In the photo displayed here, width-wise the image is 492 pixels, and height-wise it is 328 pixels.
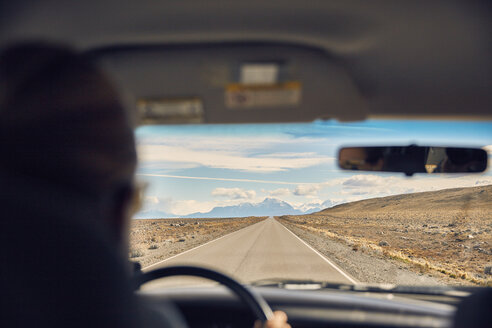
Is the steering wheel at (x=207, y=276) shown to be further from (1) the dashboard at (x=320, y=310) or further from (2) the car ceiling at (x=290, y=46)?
(2) the car ceiling at (x=290, y=46)

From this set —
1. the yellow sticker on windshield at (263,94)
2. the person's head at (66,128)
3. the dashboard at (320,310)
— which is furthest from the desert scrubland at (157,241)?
the yellow sticker on windshield at (263,94)

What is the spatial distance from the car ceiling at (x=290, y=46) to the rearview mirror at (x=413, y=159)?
592mm

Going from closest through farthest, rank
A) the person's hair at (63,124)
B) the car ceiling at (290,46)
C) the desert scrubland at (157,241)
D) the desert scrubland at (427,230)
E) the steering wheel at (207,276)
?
the person's hair at (63,124) < the car ceiling at (290,46) < the steering wheel at (207,276) < the desert scrubland at (157,241) < the desert scrubland at (427,230)

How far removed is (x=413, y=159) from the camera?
3.59m

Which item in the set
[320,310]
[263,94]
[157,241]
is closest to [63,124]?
[263,94]

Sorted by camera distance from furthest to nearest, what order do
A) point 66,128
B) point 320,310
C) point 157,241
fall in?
1. point 157,241
2. point 320,310
3. point 66,128

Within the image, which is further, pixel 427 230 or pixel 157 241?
pixel 427 230

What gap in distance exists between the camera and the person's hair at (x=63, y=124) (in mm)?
1130

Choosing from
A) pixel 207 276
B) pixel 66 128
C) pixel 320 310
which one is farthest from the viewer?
pixel 320 310

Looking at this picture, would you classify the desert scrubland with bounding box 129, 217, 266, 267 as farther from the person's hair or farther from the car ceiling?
the car ceiling

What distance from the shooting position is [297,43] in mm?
2545

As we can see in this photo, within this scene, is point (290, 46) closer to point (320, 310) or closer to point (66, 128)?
point (66, 128)

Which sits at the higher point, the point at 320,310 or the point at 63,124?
the point at 63,124

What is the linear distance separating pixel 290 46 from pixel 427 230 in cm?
4903
